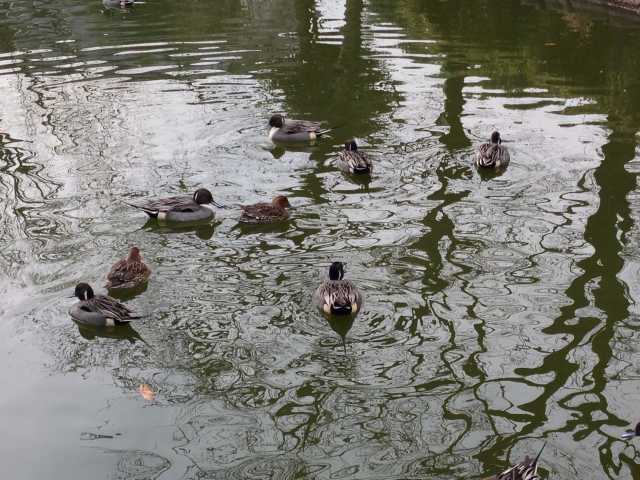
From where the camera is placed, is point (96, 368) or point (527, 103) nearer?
point (96, 368)

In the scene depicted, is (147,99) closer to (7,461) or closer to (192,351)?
(192,351)

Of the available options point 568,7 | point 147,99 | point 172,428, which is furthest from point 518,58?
point 172,428

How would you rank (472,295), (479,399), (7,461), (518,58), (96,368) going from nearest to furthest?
(7,461)
(479,399)
(96,368)
(472,295)
(518,58)

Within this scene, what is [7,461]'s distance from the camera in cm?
803

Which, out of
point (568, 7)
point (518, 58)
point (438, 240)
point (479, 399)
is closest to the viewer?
point (479, 399)

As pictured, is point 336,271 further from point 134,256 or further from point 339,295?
point 134,256

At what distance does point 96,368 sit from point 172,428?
1439 mm

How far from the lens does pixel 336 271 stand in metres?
10.2

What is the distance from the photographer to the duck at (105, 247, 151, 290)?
10.6 m

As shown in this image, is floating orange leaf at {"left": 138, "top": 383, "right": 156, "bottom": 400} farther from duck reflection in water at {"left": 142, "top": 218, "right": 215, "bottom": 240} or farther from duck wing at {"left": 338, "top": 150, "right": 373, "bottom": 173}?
duck wing at {"left": 338, "top": 150, "right": 373, "bottom": 173}

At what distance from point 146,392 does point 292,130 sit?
718 centimetres

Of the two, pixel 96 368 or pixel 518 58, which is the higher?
pixel 518 58

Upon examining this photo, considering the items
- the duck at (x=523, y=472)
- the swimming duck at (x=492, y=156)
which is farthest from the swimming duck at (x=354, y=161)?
the duck at (x=523, y=472)

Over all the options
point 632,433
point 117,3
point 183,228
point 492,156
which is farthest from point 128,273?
point 117,3
